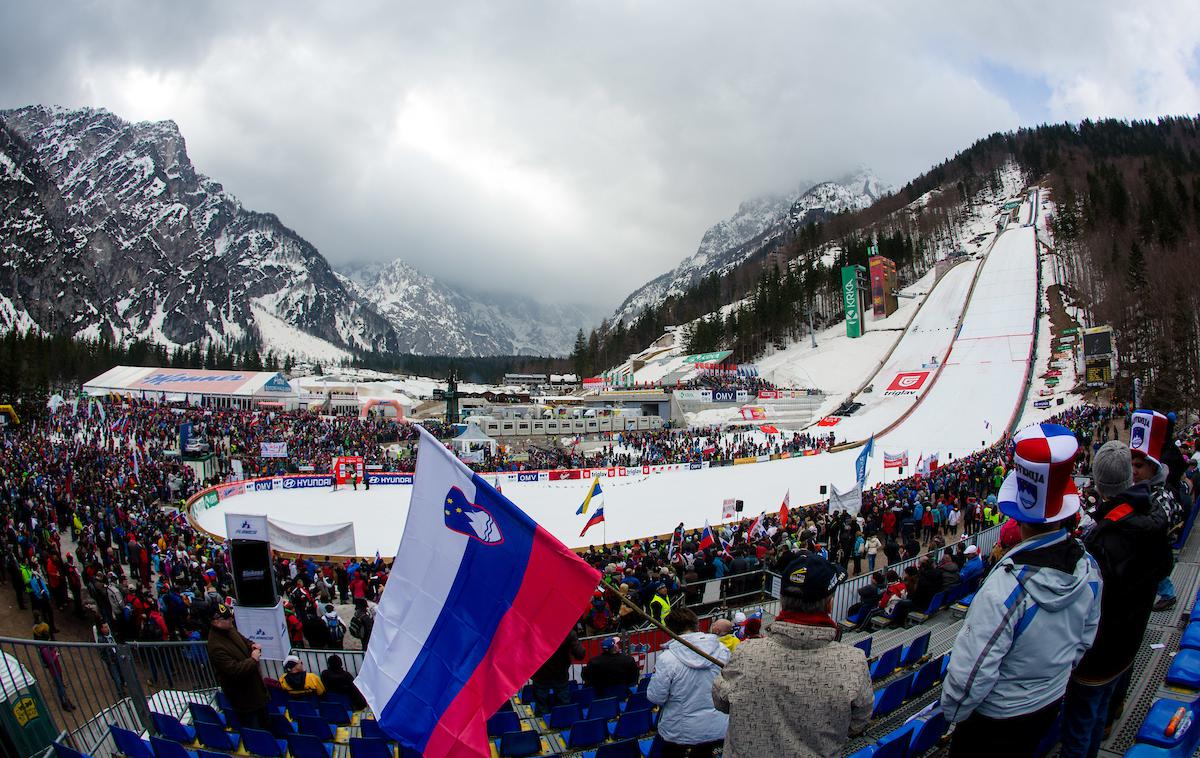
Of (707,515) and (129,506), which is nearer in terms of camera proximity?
(129,506)

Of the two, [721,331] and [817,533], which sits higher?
[721,331]

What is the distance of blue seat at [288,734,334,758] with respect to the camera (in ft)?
16.6

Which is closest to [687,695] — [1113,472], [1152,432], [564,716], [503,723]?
[1113,472]

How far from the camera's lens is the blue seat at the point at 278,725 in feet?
18.3

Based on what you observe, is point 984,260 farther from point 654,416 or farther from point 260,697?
point 260,697

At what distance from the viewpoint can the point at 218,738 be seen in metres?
5.32

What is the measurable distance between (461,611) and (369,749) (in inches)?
83.6

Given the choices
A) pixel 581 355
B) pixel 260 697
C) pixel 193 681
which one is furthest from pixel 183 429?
pixel 581 355

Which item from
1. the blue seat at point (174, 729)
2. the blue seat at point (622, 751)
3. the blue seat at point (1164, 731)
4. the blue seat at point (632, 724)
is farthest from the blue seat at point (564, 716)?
the blue seat at point (1164, 731)

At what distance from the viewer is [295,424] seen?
44688 mm

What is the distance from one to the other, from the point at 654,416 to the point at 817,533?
139 ft

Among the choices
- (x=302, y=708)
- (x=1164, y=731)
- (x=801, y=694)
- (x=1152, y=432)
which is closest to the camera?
(x=801, y=694)

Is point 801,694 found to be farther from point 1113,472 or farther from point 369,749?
point 369,749

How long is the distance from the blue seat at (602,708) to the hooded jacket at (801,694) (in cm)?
353
